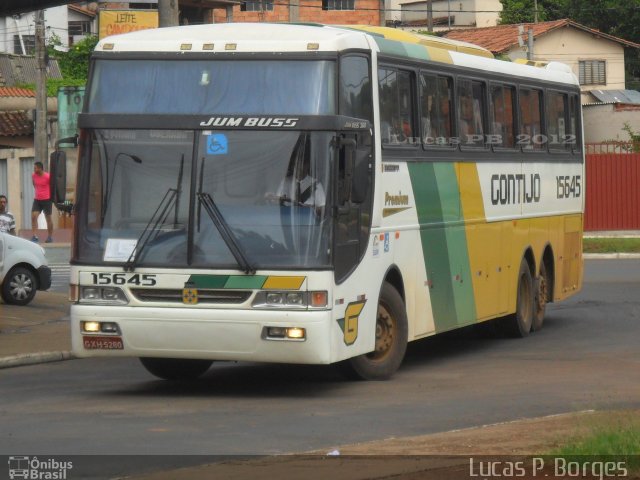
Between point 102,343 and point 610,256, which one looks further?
point 610,256

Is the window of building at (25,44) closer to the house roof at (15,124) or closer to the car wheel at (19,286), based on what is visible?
the house roof at (15,124)

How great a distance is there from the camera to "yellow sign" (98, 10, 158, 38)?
213 feet

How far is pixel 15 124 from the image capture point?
165 feet

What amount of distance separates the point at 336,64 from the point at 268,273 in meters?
1.99

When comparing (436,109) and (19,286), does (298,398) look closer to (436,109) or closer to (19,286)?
(436,109)

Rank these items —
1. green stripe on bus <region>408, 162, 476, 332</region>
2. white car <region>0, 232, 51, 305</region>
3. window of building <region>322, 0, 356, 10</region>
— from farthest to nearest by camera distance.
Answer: window of building <region>322, 0, 356, 10</region> < white car <region>0, 232, 51, 305</region> < green stripe on bus <region>408, 162, 476, 332</region>

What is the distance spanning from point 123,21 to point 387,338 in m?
52.9

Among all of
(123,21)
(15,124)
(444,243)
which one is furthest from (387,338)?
(123,21)

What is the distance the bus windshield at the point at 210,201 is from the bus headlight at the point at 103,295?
253 mm

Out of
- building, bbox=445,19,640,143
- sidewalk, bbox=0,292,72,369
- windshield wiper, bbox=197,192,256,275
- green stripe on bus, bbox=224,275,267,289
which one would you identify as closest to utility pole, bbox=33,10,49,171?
sidewalk, bbox=0,292,72,369

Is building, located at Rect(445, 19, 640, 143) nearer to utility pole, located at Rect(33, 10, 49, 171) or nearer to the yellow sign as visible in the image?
the yellow sign

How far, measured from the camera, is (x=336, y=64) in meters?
13.3

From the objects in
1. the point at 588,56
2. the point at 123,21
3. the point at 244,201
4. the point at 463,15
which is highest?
the point at 463,15

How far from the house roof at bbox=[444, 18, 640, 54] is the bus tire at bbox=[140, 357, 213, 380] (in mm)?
47834
